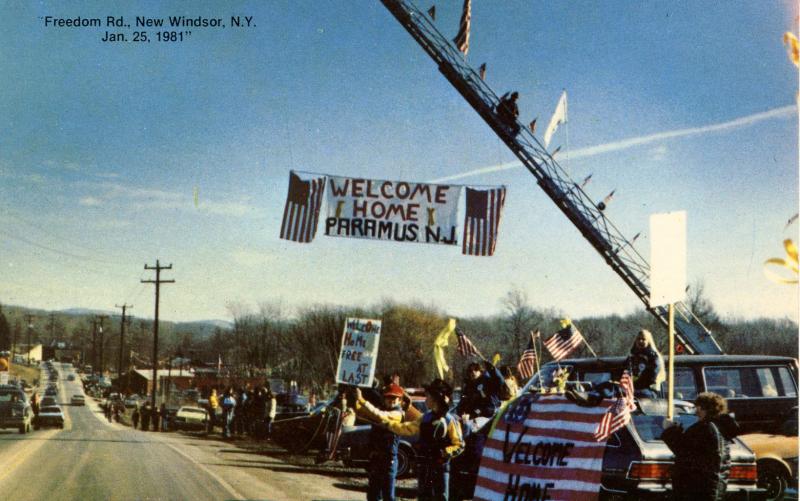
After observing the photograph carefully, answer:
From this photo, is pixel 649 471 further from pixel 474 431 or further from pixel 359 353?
pixel 359 353

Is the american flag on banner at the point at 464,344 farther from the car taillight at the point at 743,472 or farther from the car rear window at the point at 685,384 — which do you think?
the car taillight at the point at 743,472

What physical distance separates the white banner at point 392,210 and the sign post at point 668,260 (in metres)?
5.55

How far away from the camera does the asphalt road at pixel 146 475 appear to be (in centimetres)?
1021

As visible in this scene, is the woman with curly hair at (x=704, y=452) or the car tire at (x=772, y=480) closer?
the woman with curly hair at (x=704, y=452)

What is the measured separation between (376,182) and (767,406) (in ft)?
21.6

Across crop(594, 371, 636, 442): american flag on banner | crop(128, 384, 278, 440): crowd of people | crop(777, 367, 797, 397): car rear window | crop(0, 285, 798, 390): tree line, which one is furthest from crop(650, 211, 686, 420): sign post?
crop(0, 285, 798, 390): tree line

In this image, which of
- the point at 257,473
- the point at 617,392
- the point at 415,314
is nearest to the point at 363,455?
the point at 257,473

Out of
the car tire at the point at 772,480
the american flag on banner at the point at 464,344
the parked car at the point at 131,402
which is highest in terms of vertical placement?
the american flag on banner at the point at 464,344

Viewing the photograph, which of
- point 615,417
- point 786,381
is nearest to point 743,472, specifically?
point 615,417

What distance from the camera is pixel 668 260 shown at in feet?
21.9

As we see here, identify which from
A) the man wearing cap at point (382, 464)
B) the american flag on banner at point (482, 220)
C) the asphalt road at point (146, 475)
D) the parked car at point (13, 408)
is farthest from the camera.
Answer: the parked car at point (13, 408)

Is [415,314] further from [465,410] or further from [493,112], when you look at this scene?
[465,410]

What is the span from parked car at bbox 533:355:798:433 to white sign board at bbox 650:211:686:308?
4.08 m

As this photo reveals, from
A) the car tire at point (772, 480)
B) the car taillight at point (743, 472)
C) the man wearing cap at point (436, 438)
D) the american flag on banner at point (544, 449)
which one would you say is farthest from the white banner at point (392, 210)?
the american flag on banner at point (544, 449)
